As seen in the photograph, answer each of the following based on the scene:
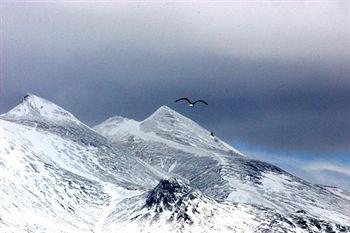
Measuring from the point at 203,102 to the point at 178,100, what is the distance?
20.1 ft

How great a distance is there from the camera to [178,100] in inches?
7397

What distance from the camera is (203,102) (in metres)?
Answer: 188
